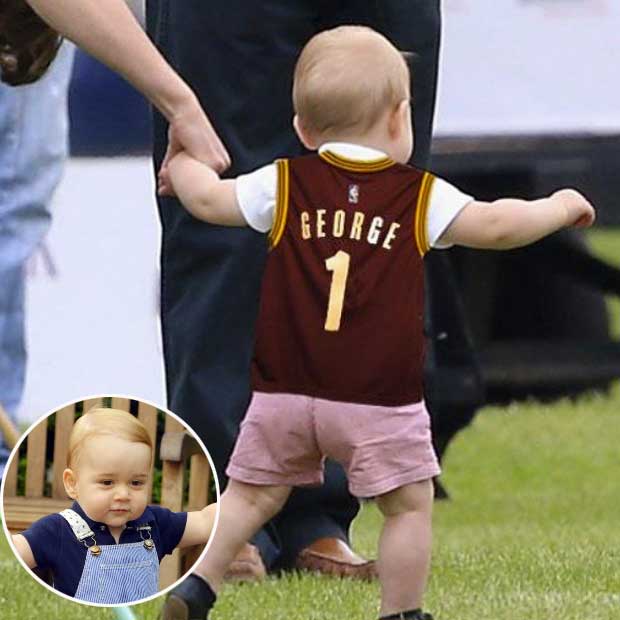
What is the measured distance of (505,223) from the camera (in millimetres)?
3832

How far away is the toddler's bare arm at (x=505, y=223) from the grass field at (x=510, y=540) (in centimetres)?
74

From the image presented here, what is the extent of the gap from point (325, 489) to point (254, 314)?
39cm

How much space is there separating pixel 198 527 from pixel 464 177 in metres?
4.69

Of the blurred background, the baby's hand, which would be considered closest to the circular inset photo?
the baby's hand

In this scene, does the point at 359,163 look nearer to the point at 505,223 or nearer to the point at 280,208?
the point at 280,208

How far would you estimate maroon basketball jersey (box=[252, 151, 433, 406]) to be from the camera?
380 centimetres

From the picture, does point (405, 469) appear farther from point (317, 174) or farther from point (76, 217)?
point (76, 217)

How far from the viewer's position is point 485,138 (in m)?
8.16

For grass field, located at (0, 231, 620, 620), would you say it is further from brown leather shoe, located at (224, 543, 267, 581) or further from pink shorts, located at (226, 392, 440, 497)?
pink shorts, located at (226, 392, 440, 497)

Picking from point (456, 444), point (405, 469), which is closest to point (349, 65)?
point (405, 469)

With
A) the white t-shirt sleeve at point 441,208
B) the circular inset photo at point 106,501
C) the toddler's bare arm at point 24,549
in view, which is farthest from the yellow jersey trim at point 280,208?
the toddler's bare arm at point 24,549

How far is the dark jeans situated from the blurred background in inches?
128

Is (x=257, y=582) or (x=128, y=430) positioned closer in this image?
(x=128, y=430)

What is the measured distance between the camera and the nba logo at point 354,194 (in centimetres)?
381
